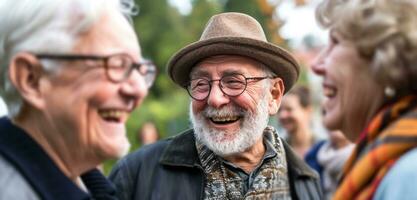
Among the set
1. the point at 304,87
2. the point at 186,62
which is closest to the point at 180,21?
the point at 304,87

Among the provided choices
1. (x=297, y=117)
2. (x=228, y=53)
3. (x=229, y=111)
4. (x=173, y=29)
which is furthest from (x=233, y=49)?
(x=173, y=29)

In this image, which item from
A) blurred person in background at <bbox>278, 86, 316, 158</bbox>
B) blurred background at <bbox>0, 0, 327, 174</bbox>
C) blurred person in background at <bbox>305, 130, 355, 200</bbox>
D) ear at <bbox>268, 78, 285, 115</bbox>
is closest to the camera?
ear at <bbox>268, 78, 285, 115</bbox>

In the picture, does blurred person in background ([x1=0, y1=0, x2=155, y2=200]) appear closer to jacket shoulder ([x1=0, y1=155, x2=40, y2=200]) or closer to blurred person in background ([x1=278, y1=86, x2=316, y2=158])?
jacket shoulder ([x1=0, y1=155, x2=40, y2=200])

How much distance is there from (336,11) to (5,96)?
1.18m

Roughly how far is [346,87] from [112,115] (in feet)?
2.67

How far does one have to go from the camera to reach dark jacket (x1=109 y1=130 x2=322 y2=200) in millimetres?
3838

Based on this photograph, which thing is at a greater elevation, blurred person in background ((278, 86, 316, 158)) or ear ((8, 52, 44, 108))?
ear ((8, 52, 44, 108))

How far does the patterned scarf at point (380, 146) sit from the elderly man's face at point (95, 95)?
30.7 inches

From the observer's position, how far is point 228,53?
4.05 metres

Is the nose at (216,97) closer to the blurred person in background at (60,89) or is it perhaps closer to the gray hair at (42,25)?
the blurred person in background at (60,89)

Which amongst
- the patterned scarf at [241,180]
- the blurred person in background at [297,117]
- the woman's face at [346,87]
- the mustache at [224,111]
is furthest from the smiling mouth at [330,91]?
the blurred person in background at [297,117]

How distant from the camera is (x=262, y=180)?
3.91 m

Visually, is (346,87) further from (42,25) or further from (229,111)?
(229,111)

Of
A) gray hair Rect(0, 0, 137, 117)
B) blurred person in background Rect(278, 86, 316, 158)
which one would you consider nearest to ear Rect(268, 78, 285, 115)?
gray hair Rect(0, 0, 137, 117)
